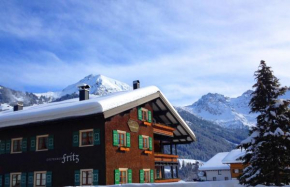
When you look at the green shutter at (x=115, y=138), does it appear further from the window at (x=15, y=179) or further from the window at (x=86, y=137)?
the window at (x=15, y=179)

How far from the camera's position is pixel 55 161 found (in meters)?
23.6

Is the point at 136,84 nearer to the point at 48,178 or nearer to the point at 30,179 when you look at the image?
the point at 48,178

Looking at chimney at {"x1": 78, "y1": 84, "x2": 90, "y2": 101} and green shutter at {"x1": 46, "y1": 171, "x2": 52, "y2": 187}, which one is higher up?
chimney at {"x1": 78, "y1": 84, "x2": 90, "y2": 101}

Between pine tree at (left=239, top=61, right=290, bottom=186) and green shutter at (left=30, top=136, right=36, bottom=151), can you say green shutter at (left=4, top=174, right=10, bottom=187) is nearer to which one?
green shutter at (left=30, top=136, right=36, bottom=151)

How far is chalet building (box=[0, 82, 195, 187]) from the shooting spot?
22.5m

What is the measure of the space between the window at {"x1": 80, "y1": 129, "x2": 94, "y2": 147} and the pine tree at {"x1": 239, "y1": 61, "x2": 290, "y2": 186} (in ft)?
31.9

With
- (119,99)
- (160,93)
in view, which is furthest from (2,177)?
(160,93)

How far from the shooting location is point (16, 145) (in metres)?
25.8

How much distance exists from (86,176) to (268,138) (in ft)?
37.9

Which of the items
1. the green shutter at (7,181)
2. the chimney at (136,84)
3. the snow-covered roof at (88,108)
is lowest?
the green shutter at (7,181)

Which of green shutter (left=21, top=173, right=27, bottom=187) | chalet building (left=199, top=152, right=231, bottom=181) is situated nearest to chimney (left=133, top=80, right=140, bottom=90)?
green shutter (left=21, top=173, right=27, bottom=187)

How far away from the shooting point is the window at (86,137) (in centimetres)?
2306

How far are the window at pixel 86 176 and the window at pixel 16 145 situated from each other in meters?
5.89

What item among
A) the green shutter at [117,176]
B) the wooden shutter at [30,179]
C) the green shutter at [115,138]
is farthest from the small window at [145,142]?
the wooden shutter at [30,179]
